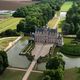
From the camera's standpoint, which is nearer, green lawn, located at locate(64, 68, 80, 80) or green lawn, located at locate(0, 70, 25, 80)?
green lawn, located at locate(64, 68, 80, 80)

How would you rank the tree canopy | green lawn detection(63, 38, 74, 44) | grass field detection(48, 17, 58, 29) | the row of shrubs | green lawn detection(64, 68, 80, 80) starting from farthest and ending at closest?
grass field detection(48, 17, 58, 29), green lawn detection(63, 38, 74, 44), the row of shrubs, the tree canopy, green lawn detection(64, 68, 80, 80)

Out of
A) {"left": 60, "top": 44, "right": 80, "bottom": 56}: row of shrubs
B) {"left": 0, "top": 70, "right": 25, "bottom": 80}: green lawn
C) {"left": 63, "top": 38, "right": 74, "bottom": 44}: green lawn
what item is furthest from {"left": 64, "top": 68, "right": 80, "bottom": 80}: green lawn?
{"left": 63, "top": 38, "right": 74, "bottom": 44}: green lawn

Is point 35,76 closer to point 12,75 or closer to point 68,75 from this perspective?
point 12,75

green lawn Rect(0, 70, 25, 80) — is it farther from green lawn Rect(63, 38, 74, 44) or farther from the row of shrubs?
green lawn Rect(63, 38, 74, 44)

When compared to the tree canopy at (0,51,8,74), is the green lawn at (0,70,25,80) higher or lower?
lower

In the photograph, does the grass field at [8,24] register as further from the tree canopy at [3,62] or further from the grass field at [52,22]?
the tree canopy at [3,62]

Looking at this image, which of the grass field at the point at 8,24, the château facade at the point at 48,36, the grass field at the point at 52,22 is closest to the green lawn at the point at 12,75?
the château facade at the point at 48,36

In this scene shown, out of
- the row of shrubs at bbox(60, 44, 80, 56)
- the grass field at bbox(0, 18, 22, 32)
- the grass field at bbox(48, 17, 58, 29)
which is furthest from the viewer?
the grass field at bbox(48, 17, 58, 29)
